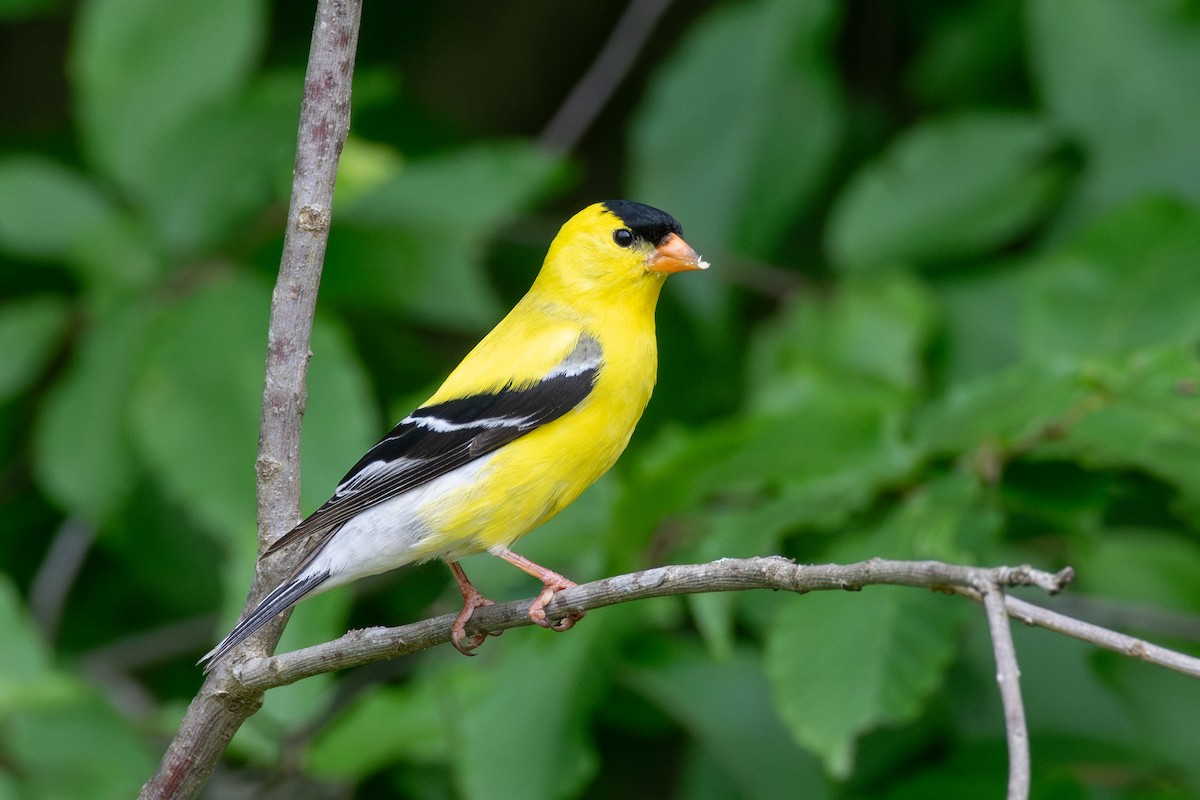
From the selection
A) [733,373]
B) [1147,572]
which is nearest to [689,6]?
[733,373]

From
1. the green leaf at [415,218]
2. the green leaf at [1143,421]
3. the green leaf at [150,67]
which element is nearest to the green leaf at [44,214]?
the green leaf at [150,67]

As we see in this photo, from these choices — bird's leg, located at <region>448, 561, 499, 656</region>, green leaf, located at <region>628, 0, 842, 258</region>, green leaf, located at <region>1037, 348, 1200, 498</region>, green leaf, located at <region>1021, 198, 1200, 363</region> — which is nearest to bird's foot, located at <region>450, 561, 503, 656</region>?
bird's leg, located at <region>448, 561, 499, 656</region>

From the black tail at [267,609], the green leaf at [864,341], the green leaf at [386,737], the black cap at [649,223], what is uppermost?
the black cap at [649,223]

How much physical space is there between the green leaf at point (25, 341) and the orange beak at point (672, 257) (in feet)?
5.96

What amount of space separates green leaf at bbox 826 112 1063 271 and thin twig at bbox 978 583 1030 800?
2.25 m

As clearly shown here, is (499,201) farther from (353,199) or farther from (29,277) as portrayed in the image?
(29,277)

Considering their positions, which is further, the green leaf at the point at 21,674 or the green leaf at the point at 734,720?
the green leaf at the point at 734,720

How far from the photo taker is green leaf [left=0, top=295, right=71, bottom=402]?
3.54m

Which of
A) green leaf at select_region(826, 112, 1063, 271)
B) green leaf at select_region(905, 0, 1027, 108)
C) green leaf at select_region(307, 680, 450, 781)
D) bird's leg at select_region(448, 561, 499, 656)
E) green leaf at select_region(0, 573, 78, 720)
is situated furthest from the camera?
green leaf at select_region(905, 0, 1027, 108)

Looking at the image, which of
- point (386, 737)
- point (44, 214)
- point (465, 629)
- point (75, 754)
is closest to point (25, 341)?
point (44, 214)

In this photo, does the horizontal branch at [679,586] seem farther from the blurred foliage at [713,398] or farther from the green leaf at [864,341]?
the green leaf at [864,341]

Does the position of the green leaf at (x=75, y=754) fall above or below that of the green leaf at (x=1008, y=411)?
below

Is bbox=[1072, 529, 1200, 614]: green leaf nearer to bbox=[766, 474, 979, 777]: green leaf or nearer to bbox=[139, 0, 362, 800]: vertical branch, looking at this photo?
bbox=[766, 474, 979, 777]: green leaf

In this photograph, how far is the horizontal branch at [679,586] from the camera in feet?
4.53
